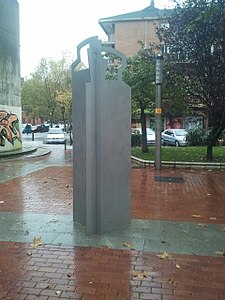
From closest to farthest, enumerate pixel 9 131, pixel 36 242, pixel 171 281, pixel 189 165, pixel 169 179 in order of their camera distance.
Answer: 1. pixel 171 281
2. pixel 36 242
3. pixel 169 179
4. pixel 189 165
5. pixel 9 131

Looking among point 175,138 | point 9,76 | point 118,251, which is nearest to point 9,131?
point 9,76

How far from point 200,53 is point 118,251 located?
9.14 meters

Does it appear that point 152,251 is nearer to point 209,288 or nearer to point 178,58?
point 209,288

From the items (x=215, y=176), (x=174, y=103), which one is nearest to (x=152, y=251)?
(x=215, y=176)

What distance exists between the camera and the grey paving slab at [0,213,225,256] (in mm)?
4605

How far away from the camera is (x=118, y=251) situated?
14.5 ft

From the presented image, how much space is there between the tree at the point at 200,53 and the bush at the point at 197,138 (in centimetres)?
1031

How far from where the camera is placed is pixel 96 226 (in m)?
5.13

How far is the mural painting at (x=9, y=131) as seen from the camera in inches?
704

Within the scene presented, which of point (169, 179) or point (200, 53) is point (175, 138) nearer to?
point (200, 53)

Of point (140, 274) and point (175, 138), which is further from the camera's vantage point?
point (175, 138)

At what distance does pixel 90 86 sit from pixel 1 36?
14011mm

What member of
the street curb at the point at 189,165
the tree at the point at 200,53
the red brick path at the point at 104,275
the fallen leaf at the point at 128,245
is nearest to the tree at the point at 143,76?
the tree at the point at 200,53

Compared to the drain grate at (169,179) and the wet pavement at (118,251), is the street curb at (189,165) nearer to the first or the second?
the drain grate at (169,179)
